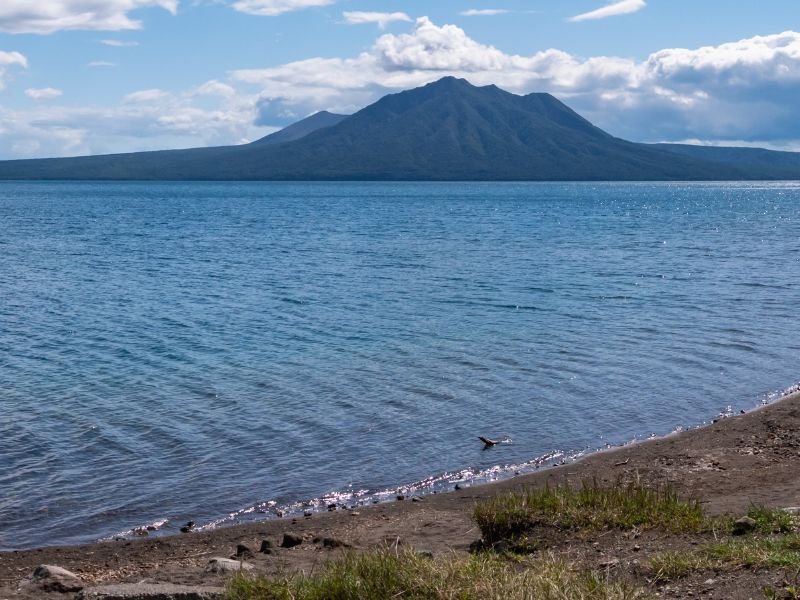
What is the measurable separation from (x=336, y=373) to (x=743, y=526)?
569 inches

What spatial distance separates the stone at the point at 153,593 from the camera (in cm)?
830

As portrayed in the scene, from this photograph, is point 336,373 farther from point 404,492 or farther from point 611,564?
point 611,564

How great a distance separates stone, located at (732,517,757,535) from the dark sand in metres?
0.47

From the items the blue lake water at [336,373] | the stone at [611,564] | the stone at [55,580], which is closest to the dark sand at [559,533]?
the stone at [611,564]

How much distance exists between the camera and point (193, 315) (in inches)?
1325

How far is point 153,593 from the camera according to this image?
844 cm

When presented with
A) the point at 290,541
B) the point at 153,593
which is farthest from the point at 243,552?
the point at 153,593

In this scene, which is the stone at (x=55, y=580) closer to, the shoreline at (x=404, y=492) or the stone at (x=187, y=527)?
the shoreline at (x=404, y=492)

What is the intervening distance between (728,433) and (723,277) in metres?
29.4

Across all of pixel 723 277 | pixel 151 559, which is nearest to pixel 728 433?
pixel 151 559

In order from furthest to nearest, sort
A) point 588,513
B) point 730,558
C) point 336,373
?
point 336,373 → point 588,513 → point 730,558

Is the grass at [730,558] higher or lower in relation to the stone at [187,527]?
higher

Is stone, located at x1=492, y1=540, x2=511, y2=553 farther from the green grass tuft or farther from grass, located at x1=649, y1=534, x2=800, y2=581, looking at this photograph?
the green grass tuft

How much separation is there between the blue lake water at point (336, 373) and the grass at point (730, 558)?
270 inches
